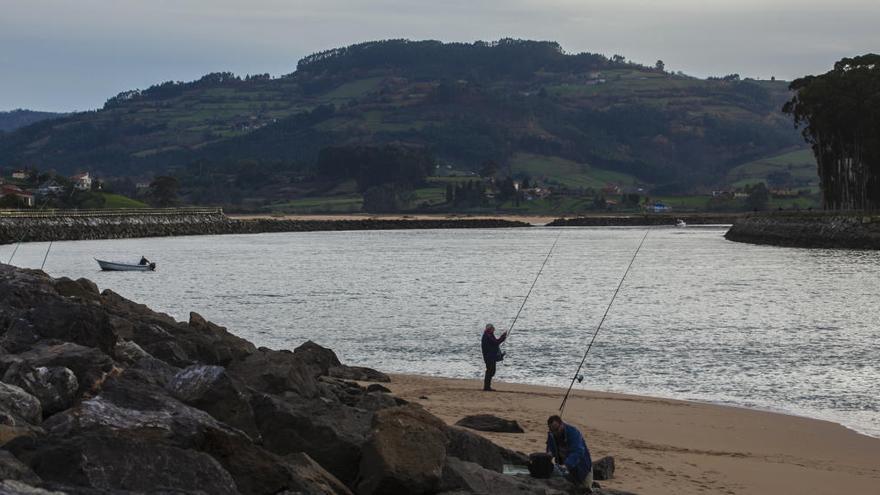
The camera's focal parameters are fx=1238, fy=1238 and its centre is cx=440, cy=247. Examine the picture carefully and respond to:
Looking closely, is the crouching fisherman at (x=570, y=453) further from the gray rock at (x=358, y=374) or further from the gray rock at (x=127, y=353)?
the gray rock at (x=358, y=374)

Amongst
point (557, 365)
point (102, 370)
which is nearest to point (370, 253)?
point (557, 365)

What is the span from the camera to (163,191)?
621 feet

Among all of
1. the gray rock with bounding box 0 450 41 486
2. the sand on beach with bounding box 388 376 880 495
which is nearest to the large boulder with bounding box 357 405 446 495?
the gray rock with bounding box 0 450 41 486

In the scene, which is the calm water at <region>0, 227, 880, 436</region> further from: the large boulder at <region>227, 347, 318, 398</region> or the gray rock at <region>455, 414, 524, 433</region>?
the large boulder at <region>227, 347, 318, 398</region>

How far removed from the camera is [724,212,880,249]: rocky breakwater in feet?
275

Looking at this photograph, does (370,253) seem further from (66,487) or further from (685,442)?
(66,487)

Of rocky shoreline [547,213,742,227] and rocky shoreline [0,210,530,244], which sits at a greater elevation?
rocky shoreline [0,210,530,244]

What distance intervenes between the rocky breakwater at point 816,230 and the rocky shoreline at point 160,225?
57.1 metres

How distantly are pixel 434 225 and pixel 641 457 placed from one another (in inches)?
6301

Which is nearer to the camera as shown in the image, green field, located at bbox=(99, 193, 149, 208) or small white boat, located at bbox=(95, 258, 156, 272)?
small white boat, located at bbox=(95, 258, 156, 272)

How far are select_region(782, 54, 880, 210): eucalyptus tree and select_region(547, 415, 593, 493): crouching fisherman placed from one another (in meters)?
77.2

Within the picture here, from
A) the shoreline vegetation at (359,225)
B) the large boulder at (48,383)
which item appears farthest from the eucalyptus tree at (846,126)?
the large boulder at (48,383)

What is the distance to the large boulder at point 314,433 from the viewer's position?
12.2 metres

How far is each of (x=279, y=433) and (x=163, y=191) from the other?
18172 centimetres
